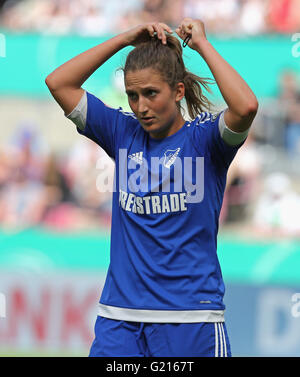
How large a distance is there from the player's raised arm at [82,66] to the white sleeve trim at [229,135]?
1.80 feet

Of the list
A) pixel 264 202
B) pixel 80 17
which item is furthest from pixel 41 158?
pixel 264 202

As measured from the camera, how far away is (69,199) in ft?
30.5

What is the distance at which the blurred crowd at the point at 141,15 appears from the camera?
949cm

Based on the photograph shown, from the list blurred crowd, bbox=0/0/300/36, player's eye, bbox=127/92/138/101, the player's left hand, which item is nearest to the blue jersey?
player's eye, bbox=127/92/138/101

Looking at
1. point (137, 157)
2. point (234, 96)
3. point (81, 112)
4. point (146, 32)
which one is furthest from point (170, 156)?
point (146, 32)

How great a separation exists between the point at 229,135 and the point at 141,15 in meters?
7.00

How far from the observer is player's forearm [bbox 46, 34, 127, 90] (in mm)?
3477

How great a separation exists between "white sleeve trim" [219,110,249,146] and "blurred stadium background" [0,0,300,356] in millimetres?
4814

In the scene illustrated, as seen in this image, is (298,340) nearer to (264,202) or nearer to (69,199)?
(264,202)

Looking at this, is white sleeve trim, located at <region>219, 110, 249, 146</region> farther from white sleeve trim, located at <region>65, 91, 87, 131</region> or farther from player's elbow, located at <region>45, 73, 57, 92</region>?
player's elbow, located at <region>45, 73, 57, 92</region>

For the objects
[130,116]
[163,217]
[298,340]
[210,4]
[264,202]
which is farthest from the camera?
[210,4]

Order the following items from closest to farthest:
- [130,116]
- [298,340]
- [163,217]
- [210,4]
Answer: [163,217] < [130,116] < [298,340] < [210,4]

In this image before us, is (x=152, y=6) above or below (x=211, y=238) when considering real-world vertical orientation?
above

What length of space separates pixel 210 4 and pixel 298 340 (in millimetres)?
4520
